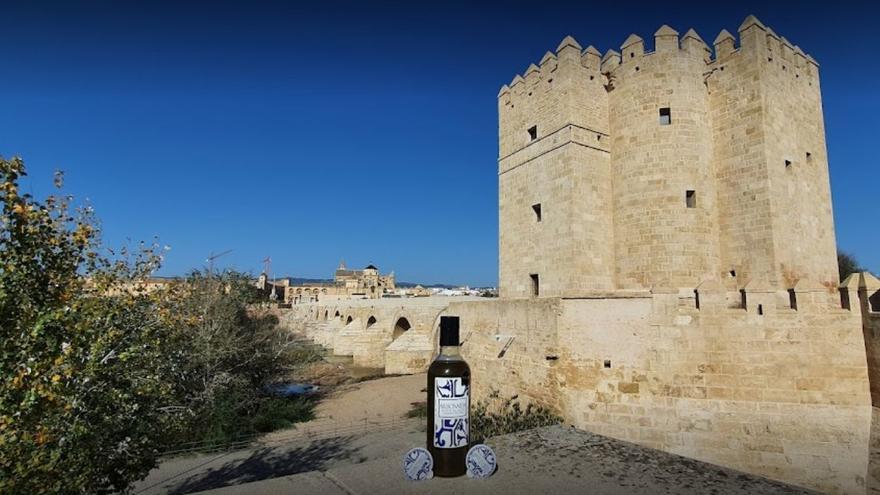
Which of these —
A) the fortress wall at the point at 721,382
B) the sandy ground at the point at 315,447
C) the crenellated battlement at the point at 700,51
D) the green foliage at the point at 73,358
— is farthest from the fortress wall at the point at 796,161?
the green foliage at the point at 73,358

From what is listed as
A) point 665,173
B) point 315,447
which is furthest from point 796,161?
point 315,447

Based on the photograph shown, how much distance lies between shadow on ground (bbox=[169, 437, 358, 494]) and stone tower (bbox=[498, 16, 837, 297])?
23.1 feet

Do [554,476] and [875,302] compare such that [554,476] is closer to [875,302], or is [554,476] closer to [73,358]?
[73,358]

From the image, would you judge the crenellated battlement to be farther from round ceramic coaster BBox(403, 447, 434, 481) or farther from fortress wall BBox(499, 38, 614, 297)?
round ceramic coaster BBox(403, 447, 434, 481)

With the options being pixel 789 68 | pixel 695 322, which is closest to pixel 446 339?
pixel 695 322

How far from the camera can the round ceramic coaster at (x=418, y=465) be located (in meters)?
2.40

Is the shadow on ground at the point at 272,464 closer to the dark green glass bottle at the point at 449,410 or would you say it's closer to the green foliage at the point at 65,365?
the green foliage at the point at 65,365

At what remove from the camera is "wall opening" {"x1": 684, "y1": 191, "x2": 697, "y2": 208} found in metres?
11.9

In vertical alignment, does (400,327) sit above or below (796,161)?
below

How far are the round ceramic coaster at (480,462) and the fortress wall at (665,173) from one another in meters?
10.7

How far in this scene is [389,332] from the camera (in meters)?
31.1

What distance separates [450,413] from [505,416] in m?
9.15

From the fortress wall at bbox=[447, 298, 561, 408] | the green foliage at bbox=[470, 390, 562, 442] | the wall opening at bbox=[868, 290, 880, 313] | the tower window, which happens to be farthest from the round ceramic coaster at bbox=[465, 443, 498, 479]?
the tower window

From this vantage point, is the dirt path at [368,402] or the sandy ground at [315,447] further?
the dirt path at [368,402]
